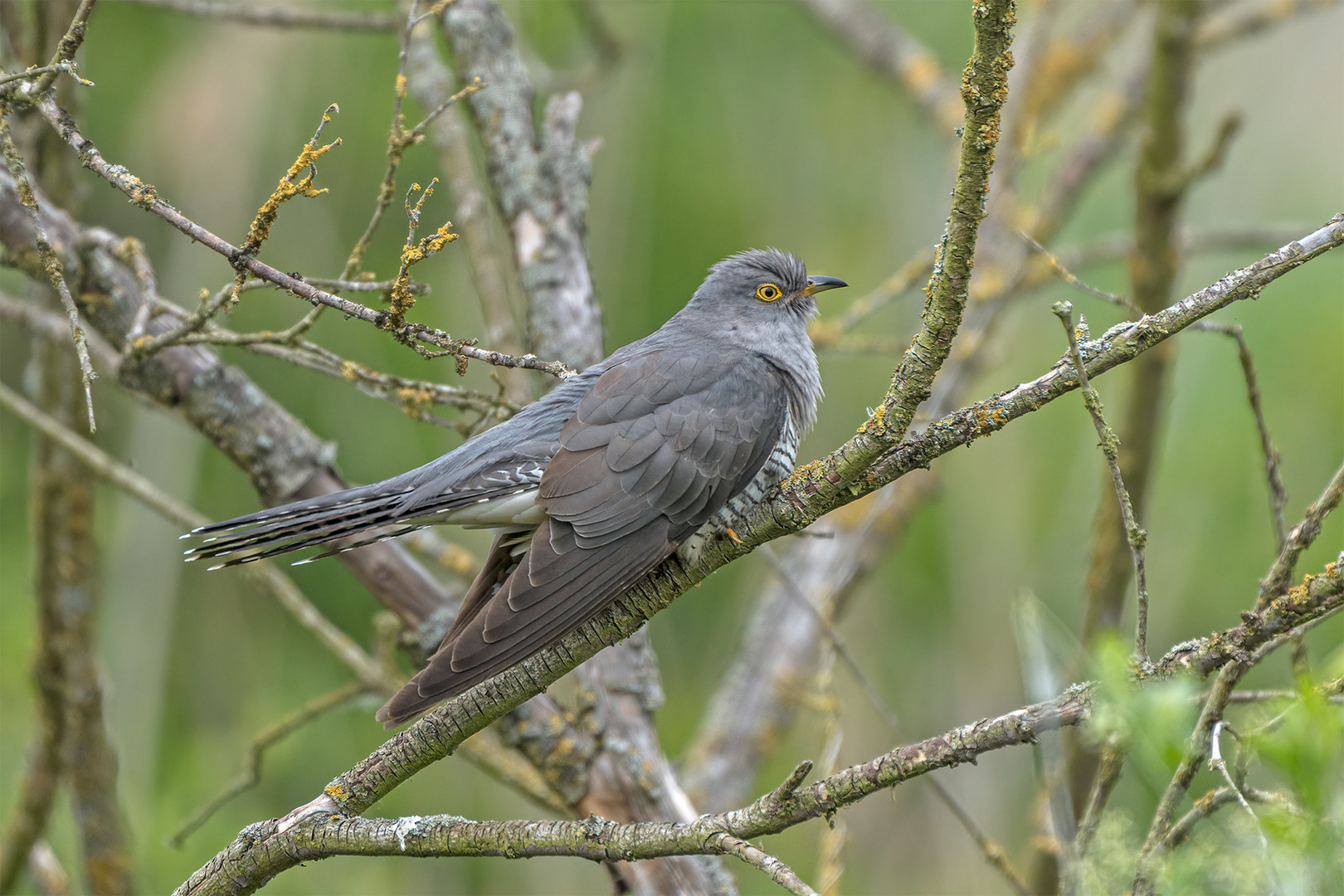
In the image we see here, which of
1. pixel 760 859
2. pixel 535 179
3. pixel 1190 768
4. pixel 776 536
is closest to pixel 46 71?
pixel 776 536

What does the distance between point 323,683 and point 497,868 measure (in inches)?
55.4

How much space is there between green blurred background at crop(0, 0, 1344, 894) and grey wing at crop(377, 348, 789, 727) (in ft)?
7.41

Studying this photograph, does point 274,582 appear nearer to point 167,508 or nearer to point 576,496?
point 167,508

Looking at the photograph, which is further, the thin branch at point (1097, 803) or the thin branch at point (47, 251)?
the thin branch at point (1097, 803)

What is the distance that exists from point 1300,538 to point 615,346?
4874 mm

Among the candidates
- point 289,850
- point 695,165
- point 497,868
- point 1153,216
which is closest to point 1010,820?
point 497,868

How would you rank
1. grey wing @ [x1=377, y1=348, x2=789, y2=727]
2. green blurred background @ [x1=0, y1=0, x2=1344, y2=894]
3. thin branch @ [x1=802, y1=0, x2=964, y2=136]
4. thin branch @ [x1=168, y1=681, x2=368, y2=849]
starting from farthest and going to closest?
thin branch @ [x1=802, y1=0, x2=964, y2=136] < green blurred background @ [x1=0, y1=0, x2=1344, y2=894] < thin branch @ [x1=168, y1=681, x2=368, y2=849] < grey wing @ [x1=377, y1=348, x2=789, y2=727]

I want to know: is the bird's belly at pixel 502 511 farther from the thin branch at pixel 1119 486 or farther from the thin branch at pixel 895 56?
the thin branch at pixel 895 56

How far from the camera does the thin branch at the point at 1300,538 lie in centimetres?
160

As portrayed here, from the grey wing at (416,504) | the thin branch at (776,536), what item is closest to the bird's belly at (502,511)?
the grey wing at (416,504)

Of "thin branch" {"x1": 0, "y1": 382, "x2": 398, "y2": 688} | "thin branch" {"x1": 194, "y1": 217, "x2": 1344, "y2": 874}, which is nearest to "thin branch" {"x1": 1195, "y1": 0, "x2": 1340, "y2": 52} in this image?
"thin branch" {"x1": 194, "y1": 217, "x2": 1344, "y2": 874}

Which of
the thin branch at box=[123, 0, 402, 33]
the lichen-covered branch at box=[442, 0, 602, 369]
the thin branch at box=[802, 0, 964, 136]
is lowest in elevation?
the lichen-covered branch at box=[442, 0, 602, 369]

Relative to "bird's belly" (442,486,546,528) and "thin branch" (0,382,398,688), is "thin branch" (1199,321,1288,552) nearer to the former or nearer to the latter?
"bird's belly" (442,486,546,528)

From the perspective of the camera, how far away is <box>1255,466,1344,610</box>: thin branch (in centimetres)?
160
